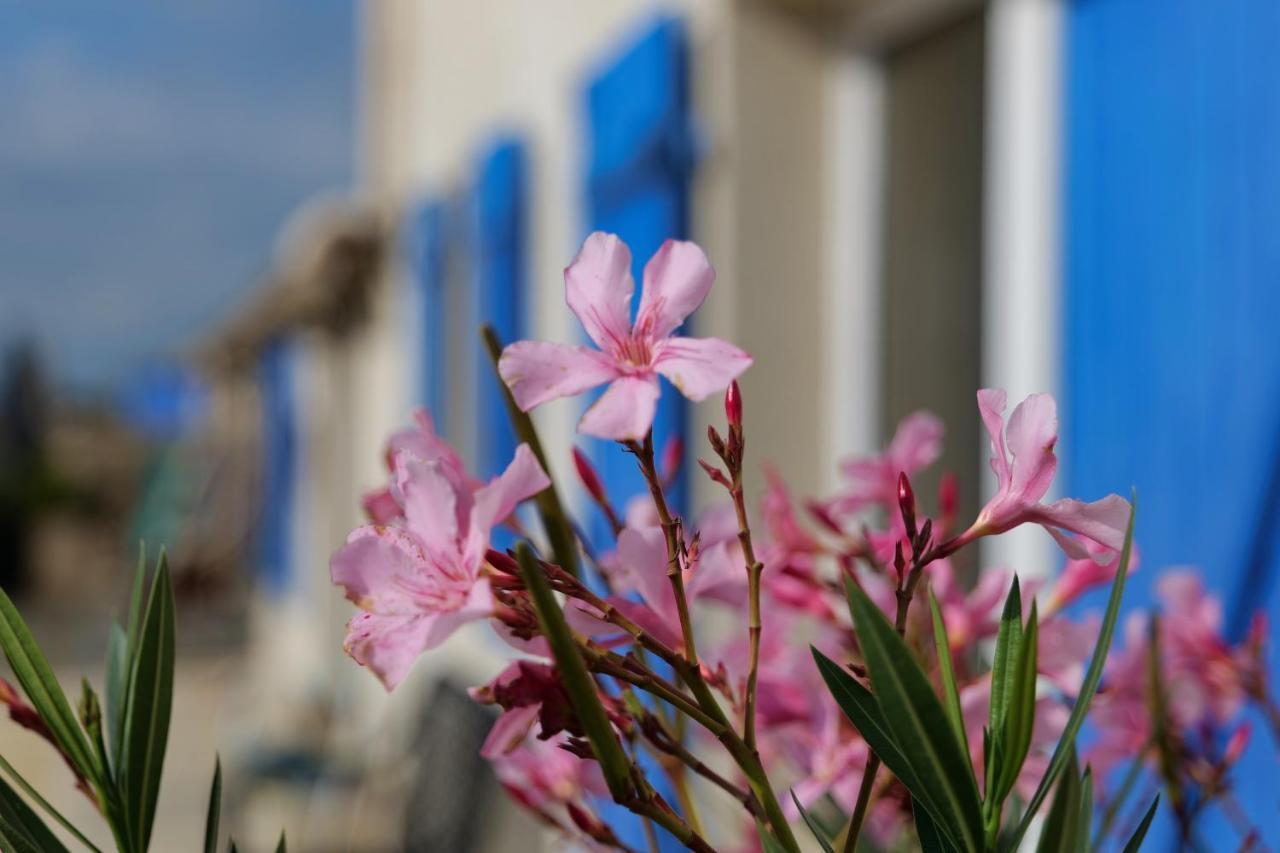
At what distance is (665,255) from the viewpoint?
518 millimetres

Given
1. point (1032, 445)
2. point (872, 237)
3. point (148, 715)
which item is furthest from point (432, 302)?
point (1032, 445)

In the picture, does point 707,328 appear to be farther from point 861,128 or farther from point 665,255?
point 665,255

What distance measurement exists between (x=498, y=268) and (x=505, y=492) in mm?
3439

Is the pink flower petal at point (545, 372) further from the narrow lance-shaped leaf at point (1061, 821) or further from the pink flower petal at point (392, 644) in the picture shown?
the narrow lance-shaped leaf at point (1061, 821)

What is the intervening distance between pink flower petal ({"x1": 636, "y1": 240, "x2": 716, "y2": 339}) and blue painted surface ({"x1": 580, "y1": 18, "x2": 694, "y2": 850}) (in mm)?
1776

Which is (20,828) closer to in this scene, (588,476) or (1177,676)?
(588,476)

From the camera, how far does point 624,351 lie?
0.51 m

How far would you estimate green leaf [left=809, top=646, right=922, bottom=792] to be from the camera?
0.48 metres

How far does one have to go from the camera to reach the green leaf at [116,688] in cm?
58

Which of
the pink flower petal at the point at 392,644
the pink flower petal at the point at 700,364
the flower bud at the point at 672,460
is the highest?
the pink flower petal at the point at 700,364

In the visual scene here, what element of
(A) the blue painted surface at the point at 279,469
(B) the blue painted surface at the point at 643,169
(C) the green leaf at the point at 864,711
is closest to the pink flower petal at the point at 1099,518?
(C) the green leaf at the point at 864,711

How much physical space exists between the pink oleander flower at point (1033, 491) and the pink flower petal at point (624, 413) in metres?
0.14

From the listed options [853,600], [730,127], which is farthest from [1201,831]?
[730,127]

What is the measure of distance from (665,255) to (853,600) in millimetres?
166
